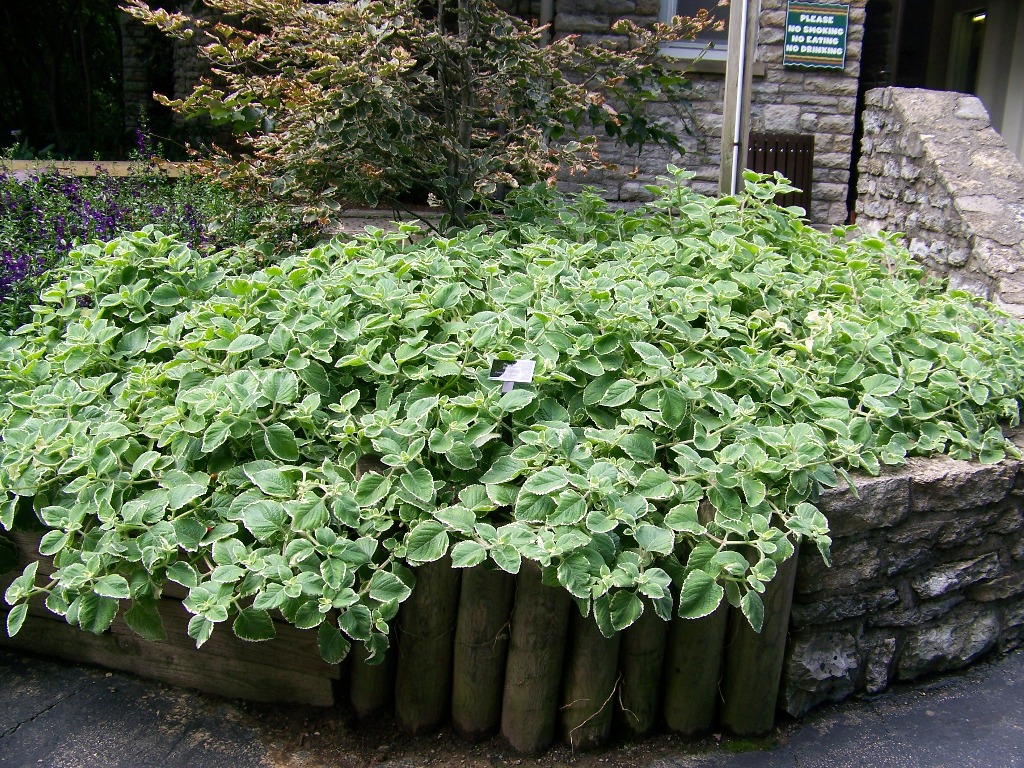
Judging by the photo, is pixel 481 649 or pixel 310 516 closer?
pixel 310 516

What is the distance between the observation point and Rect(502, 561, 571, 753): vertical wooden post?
2135 millimetres

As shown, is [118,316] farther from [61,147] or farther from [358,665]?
[61,147]

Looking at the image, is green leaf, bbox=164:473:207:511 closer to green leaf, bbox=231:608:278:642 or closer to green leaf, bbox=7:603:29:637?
green leaf, bbox=231:608:278:642

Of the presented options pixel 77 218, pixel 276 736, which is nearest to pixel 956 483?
pixel 276 736

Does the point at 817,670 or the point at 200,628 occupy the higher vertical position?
the point at 200,628

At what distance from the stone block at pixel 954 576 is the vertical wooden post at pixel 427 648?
142 centimetres

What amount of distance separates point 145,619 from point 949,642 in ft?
7.68

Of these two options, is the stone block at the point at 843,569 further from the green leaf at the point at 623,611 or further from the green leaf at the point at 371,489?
the green leaf at the point at 371,489

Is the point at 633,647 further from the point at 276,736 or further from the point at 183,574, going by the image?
the point at 183,574

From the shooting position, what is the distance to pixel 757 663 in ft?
7.56

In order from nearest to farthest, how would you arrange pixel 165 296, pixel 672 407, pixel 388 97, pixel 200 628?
pixel 200 628 → pixel 672 407 → pixel 165 296 → pixel 388 97

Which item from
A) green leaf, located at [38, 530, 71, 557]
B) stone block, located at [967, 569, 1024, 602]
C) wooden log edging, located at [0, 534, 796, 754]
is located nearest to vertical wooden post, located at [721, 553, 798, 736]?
wooden log edging, located at [0, 534, 796, 754]

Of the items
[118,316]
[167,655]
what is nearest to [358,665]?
[167,655]

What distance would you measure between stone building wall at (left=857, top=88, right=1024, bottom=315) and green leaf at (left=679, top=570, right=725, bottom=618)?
2.68m
